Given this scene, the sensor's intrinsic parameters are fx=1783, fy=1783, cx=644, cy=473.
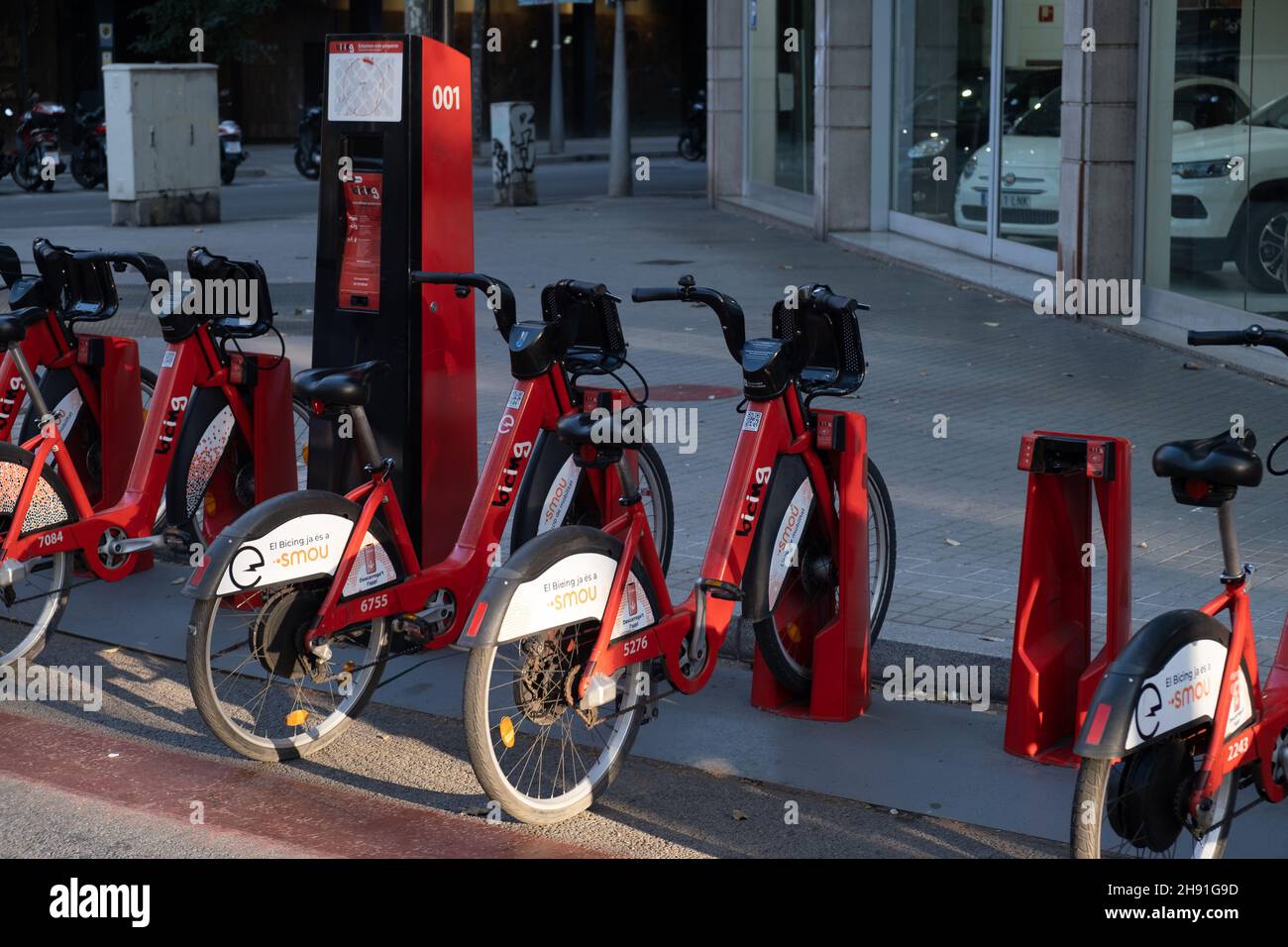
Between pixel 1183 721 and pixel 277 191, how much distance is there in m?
24.3

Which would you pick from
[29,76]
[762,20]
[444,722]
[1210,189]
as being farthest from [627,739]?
[29,76]

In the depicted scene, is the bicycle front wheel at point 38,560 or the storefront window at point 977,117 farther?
the storefront window at point 977,117

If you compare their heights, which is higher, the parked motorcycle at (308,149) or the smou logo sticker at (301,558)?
the parked motorcycle at (308,149)

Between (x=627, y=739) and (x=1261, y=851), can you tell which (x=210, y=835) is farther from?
(x=1261, y=851)

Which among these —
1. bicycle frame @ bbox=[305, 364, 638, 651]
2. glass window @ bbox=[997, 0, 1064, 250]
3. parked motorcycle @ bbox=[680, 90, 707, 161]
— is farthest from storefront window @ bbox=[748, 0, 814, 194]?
bicycle frame @ bbox=[305, 364, 638, 651]

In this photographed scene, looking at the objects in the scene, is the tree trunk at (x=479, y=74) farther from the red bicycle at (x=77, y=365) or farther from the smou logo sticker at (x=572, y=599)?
the smou logo sticker at (x=572, y=599)

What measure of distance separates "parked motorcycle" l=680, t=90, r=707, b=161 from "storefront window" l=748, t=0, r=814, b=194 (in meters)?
11.8

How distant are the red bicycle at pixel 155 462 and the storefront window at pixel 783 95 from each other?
1404 centimetres

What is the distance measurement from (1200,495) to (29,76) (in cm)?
3755

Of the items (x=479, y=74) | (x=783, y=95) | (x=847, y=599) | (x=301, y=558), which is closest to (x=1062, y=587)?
(x=847, y=599)

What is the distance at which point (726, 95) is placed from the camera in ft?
74.3

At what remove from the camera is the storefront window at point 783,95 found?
2034 cm

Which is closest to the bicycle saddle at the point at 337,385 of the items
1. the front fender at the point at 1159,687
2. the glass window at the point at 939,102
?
the front fender at the point at 1159,687

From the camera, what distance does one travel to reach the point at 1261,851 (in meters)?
4.43
